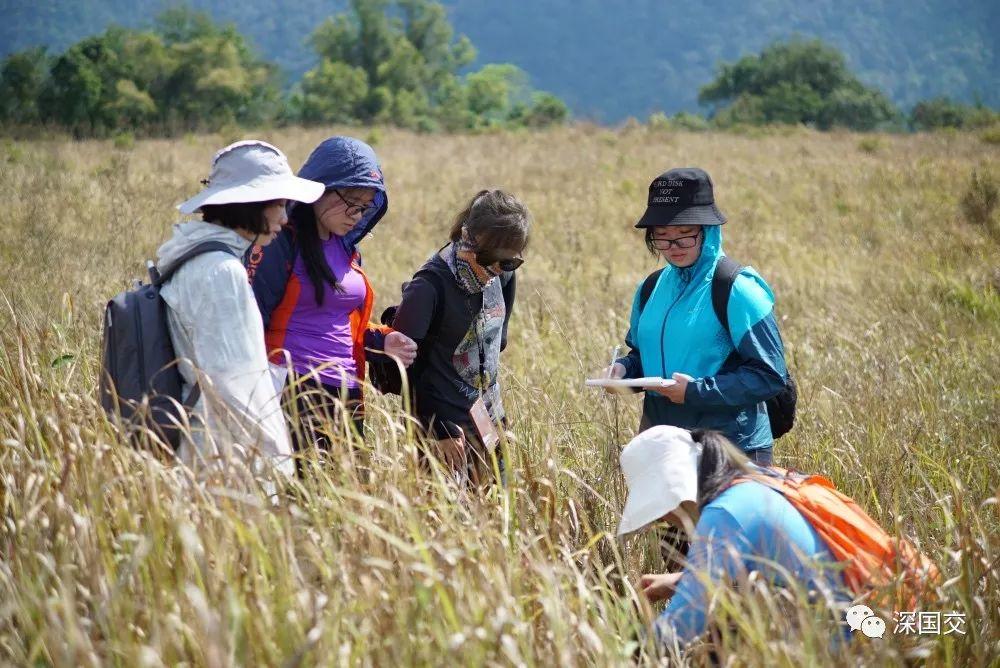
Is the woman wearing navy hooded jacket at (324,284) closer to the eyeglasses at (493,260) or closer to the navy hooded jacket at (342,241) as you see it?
the navy hooded jacket at (342,241)

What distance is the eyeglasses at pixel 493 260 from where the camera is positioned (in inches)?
117

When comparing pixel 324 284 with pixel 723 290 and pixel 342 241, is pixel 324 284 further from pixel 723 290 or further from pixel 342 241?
pixel 723 290

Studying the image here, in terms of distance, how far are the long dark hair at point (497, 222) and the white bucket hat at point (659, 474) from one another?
88 cm

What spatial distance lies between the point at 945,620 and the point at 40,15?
638ft

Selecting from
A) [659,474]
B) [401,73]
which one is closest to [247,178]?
[659,474]

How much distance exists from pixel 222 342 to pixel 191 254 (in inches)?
9.2

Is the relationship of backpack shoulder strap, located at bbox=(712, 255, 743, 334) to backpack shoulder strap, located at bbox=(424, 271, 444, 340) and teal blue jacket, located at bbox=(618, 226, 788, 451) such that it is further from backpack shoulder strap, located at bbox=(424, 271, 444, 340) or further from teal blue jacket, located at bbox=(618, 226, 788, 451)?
backpack shoulder strap, located at bbox=(424, 271, 444, 340)

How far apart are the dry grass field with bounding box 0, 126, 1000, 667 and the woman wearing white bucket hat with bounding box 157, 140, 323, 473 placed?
0.16 m

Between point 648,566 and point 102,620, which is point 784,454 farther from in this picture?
point 102,620

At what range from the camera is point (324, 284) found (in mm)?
2875

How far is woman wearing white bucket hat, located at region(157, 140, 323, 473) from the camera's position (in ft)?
7.36

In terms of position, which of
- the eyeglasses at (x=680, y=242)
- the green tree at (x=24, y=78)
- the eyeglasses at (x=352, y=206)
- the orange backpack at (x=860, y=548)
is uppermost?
the green tree at (x=24, y=78)

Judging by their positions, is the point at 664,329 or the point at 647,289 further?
the point at 647,289

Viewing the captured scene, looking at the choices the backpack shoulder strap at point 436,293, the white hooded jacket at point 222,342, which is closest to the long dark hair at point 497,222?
the backpack shoulder strap at point 436,293
